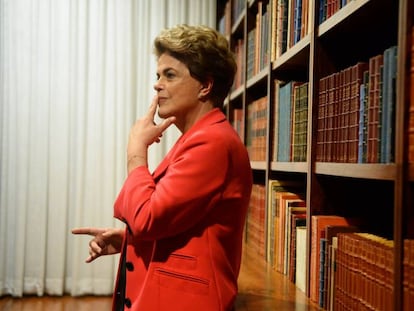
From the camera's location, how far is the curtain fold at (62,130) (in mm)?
3375

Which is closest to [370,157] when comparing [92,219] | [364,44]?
[364,44]

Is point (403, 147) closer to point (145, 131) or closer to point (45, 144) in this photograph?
point (145, 131)

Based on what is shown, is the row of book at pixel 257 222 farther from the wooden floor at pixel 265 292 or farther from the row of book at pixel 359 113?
the row of book at pixel 359 113

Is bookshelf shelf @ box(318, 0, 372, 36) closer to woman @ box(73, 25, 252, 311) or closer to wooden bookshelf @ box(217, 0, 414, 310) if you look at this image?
wooden bookshelf @ box(217, 0, 414, 310)

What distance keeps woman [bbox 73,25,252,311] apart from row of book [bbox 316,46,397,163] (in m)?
0.29

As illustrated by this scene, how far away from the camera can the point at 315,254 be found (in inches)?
61.9

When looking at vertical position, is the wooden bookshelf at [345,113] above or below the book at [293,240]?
above

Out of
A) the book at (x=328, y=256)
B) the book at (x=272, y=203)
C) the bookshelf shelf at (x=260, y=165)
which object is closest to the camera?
the book at (x=328, y=256)

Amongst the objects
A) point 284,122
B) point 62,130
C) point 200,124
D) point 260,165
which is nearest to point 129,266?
point 200,124

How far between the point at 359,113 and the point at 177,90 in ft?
1.50

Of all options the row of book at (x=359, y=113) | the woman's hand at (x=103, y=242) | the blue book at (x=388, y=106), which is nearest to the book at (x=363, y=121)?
the row of book at (x=359, y=113)

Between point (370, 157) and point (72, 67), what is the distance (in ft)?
8.59

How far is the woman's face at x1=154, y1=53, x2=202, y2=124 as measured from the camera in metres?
1.30

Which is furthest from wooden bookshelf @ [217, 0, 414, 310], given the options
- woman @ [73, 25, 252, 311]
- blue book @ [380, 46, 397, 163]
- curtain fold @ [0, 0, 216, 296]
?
curtain fold @ [0, 0, 216, 296]
